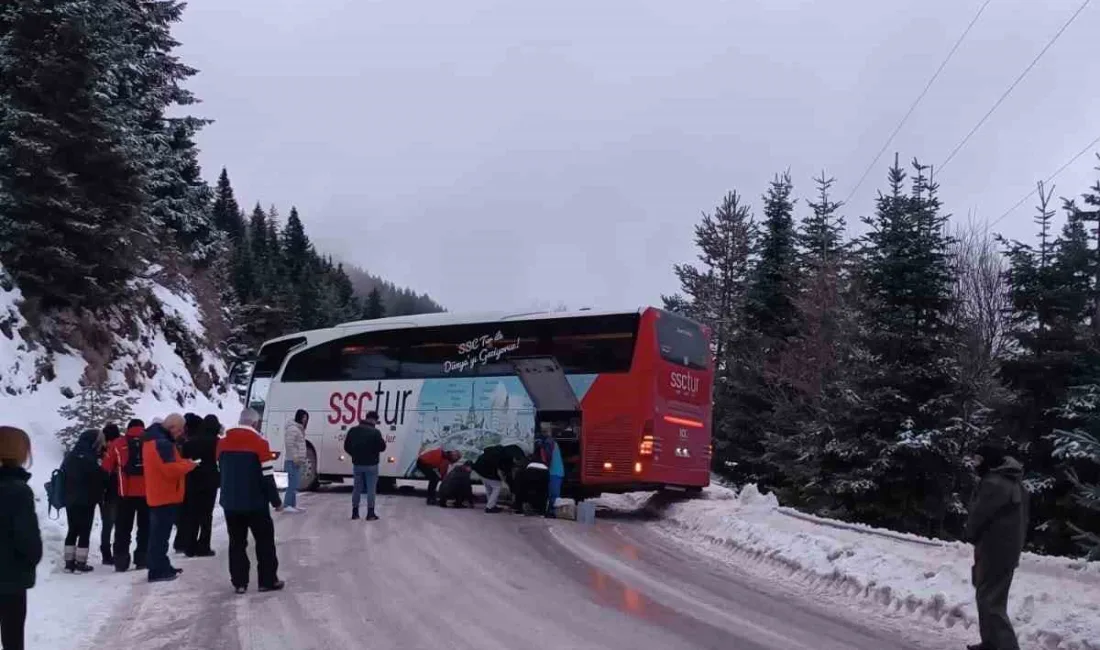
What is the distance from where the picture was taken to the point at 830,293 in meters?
33.1

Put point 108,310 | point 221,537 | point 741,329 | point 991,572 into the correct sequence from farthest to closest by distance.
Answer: point 741,329 → point 108,310 → point 221,537 → point 991,572

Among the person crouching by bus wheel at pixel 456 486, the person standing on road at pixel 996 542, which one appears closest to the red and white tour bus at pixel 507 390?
the person crouching by bus wheel at pixel 456 486

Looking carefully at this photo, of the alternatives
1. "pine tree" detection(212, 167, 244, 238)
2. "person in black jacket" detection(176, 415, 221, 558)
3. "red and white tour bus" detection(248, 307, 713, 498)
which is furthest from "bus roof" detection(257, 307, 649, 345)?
"pine tree" detection(212, 167, 244, 238)

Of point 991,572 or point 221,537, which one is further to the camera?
point 221,537

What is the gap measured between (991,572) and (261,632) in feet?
20.1

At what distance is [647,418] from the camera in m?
18.4

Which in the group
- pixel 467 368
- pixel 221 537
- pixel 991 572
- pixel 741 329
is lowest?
pixel 221 537

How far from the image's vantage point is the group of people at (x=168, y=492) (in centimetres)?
984

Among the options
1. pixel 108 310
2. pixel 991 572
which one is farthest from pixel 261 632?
pixel 108 310

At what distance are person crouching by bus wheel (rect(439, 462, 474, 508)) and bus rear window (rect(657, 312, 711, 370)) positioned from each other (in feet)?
15.9

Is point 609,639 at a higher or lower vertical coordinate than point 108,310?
lower

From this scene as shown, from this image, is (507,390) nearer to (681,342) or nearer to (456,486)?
(456,486)

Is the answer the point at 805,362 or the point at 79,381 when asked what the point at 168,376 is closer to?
the point at 79,381

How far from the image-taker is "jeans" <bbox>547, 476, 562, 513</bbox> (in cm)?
1858
